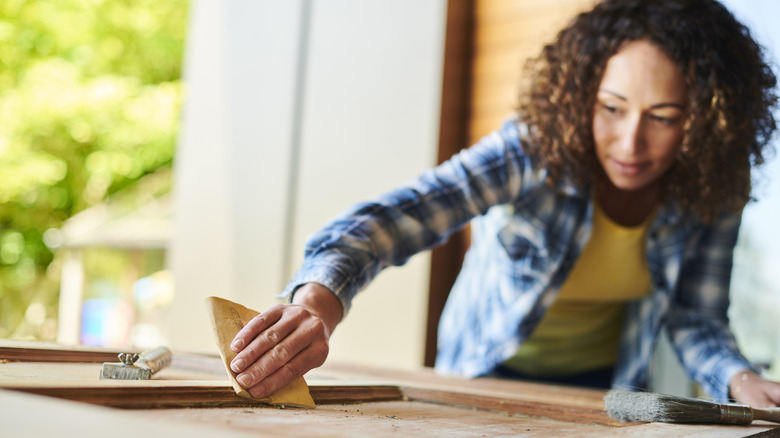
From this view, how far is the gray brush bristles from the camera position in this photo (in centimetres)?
87

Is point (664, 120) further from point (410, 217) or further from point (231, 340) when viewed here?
point (231, 340)

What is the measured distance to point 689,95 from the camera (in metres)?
1.42

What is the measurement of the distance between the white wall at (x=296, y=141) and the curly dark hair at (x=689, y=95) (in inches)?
48.1

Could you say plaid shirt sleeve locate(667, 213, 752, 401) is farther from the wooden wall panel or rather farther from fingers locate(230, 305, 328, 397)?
the wooden wall panel

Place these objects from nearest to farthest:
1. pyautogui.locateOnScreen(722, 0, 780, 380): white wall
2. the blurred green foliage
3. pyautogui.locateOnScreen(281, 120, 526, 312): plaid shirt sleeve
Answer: pyautogui.locateOnScreen(281, 120, 526, 312): plaid shirt sleeve → pyautogui.locateOnScreen(722, 0, 780, 380): white wall → the blurred green foliage

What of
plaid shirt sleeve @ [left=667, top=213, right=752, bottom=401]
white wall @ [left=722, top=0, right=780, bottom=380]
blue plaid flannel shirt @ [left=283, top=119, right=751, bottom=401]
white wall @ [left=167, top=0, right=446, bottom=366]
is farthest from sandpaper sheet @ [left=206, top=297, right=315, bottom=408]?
white wall @ [left=722, top=0, right=780, bottom=380]

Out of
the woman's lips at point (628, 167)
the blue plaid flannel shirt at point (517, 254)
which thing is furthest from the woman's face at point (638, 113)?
the blue plaid flannel shirt at point (517, 254)

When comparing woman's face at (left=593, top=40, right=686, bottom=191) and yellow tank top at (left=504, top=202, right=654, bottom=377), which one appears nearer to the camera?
woman's face at (left=593, top=40, right=686, bottom=191)

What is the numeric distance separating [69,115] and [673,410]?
9458 mm

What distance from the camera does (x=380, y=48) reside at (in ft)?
9.68

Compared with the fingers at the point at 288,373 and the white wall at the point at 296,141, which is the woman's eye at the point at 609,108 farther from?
the white wall at the point at 296,141

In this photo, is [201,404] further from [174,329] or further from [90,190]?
[90,190]

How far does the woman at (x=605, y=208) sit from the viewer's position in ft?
4.52

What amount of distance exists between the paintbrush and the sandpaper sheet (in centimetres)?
40
